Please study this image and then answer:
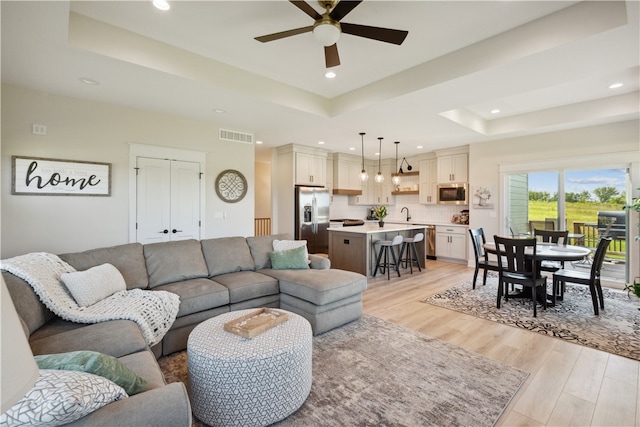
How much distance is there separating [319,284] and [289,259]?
797mm

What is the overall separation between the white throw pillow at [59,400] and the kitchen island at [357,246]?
4360 mm

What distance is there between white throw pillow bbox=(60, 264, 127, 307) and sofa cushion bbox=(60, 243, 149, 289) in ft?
0.46

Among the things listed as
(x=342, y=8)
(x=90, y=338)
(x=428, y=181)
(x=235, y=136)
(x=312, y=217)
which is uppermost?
(x=342, y=8)

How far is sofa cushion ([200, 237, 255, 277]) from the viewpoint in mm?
3506

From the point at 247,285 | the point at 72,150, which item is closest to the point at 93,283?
the point at 247,285

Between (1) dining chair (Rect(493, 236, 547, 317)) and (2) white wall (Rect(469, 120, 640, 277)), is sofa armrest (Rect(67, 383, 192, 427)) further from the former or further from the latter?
(2) white wall (Rect(469, 120, 640, 277))

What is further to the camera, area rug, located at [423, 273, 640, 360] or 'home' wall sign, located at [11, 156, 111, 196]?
'home' wall sign, located at [11, 156, 111, 196]

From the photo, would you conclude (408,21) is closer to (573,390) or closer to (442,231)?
(573,390)

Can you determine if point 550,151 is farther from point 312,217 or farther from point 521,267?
point 312,217

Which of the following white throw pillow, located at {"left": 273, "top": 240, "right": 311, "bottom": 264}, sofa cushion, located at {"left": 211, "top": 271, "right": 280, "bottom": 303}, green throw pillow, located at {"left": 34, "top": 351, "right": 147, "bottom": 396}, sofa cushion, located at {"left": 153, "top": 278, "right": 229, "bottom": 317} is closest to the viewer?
green throw pillow, located at {"left": 34, "top": 351, "right": 147, "bottom": 396}

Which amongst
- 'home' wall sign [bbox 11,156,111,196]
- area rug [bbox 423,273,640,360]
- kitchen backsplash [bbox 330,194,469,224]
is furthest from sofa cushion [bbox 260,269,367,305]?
kitchen backsplash [bbox 330,194,469,224]

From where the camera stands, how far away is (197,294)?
2.80 m

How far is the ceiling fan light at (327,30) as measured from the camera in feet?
7.20

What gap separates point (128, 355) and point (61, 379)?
0.86 m
